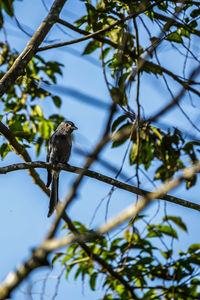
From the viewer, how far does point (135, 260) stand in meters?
3.22

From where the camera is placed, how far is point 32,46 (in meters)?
3.45

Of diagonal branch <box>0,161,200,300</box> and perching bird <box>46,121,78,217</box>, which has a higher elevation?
perching bird <box>46,121,78,217</box>

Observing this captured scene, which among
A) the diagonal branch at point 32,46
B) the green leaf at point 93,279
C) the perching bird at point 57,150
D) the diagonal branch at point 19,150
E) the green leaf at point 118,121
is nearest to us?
the green leaf at point 93,279

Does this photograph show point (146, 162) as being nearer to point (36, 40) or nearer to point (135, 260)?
point (135, 260)

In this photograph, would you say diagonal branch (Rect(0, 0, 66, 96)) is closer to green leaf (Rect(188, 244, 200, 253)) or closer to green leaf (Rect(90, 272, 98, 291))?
green leaf (Rect(90, 272, 98, 291))

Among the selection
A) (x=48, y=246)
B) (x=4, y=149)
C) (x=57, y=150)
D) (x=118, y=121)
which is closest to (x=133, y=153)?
(x=118, y=121)

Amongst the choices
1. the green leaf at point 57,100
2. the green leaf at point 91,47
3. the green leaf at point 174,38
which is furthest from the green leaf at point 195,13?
the green leaf at point 57,100

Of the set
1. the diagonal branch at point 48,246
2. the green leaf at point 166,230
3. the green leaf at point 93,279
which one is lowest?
the diagonal branch at point 48,246

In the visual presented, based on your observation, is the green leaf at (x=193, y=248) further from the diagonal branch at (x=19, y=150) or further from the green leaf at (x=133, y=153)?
the diagonal branch at (x=19, y=150)

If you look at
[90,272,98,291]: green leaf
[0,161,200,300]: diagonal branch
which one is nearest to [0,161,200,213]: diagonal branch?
[90,272,98,291]: green leaf

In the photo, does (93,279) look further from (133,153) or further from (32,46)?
(32,46)

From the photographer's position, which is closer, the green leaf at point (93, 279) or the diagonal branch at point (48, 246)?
the diagonal branch at point (48, 246)

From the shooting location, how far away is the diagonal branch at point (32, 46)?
3.35 m

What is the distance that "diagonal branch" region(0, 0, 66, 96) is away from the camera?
11.0 feet
